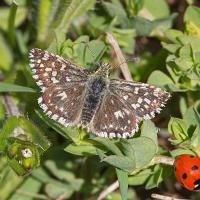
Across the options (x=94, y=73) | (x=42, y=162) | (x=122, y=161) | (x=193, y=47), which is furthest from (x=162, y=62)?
(x=122, y=161)

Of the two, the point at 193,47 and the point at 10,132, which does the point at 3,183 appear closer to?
the point at 10,132

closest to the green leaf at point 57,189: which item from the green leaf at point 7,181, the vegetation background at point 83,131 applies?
the vegetation background at point 83,131

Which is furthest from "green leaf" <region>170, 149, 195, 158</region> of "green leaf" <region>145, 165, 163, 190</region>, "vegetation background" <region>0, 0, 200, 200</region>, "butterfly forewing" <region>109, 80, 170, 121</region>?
"butterfly forewing" <region>109, 80, 170, 121</region>

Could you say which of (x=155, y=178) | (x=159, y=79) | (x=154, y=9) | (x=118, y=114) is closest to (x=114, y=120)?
(x=118, y=114)

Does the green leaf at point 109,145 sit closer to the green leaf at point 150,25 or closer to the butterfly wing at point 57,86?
the butterfly wing at point 57,86

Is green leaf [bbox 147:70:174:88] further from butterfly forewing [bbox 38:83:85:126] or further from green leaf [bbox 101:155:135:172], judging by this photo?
green leaf [bbox 101:155:135:172]

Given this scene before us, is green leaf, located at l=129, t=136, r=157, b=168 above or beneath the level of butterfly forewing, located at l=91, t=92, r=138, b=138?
beneath

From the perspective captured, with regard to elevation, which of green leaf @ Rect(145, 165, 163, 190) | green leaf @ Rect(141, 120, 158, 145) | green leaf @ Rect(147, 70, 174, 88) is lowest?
green leaf @ Rect(145, 165, 163, 190)
